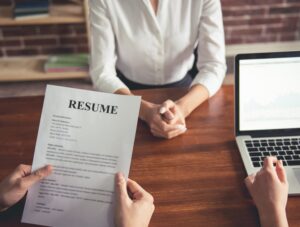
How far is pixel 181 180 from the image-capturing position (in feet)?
2.96

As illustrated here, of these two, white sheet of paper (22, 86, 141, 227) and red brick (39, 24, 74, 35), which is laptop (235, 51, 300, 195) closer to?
white sheet of paper (22, 86, 141, 227)

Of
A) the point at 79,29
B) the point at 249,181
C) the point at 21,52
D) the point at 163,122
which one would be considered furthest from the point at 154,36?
the point at 21,52

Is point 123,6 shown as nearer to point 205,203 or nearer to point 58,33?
point 205,203

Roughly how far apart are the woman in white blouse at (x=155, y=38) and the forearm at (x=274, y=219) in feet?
1.69

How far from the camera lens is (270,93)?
38.1 inches

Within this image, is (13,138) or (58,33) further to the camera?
(58,33)

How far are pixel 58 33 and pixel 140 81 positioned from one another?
125 cm

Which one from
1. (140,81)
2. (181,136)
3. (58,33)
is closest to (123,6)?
(140,81)

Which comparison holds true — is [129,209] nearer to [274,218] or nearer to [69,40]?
[274,218]

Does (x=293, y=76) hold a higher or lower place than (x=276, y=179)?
higher

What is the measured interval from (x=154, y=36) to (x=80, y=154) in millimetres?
753

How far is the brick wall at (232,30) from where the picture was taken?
8.35ft

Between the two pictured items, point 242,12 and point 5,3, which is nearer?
point 5,3

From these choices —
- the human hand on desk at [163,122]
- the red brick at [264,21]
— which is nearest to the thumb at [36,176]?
the human hand on desk at [163,122]
